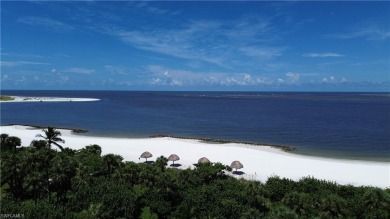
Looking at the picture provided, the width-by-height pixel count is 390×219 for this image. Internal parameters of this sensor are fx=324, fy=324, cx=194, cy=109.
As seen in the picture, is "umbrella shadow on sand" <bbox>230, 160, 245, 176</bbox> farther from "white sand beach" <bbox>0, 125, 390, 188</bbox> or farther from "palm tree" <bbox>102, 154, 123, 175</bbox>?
"palm tree" <bbox>102, 154, 123, 175</bbox>

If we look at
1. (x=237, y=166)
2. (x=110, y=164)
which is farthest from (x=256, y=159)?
(x=110, y=164)

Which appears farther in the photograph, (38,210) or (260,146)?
(260,146)

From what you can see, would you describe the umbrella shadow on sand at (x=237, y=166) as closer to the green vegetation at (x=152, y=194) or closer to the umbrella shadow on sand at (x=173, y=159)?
the green vegetation at (x=152, y=194)

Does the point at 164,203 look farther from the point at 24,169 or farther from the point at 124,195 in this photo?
the point at 24,169

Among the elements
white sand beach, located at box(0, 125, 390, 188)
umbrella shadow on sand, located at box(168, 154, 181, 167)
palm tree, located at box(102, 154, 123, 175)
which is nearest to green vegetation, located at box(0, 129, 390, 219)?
palm tree, located at box(102, 154, 123, 175)

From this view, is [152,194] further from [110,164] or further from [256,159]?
[256,159]

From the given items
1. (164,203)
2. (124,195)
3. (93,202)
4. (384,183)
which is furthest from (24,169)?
(384,183)
